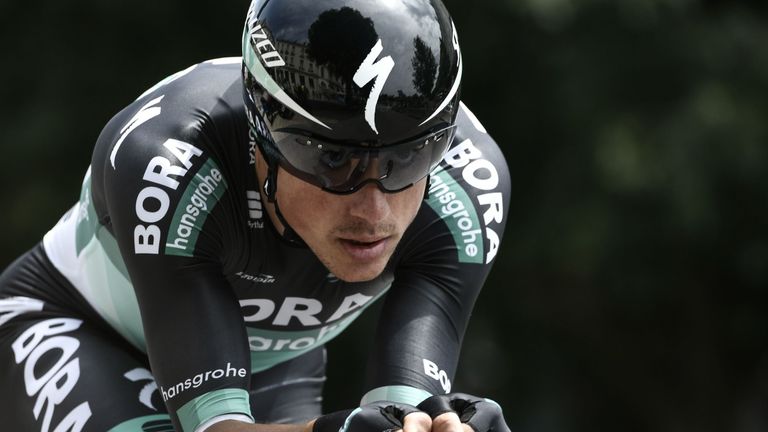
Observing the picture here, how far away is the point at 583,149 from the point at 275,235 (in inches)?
316

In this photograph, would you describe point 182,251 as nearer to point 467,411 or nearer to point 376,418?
point 376,418

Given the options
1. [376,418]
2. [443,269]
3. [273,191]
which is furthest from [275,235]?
[376,418]

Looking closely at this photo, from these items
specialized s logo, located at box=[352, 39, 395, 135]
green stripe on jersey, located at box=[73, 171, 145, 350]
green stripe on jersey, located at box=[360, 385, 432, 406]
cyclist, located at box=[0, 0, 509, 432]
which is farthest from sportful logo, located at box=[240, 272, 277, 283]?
specialized s logo, located at box=[352, 39, 395, 135]

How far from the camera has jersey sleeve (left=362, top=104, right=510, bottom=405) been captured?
4297 mm

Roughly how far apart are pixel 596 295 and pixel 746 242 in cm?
181

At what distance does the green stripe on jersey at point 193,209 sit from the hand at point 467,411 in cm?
94

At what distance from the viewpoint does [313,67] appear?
154 inches

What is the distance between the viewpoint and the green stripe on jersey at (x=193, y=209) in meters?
4.12

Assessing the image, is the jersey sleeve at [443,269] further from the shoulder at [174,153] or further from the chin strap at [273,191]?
the shoulder at [174,153]

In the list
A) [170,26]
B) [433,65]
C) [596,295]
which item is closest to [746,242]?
[596,295]

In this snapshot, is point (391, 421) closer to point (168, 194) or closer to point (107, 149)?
point (168, 194)

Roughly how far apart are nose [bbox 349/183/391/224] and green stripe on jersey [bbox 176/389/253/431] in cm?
63

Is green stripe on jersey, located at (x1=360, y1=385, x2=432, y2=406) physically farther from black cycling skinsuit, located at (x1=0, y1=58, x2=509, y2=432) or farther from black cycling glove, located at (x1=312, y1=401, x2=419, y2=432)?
black cycling glove, located at (x1=312, y1=401, x2=419, y2=432)

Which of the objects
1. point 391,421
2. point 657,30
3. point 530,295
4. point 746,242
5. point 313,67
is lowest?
point 530,295
